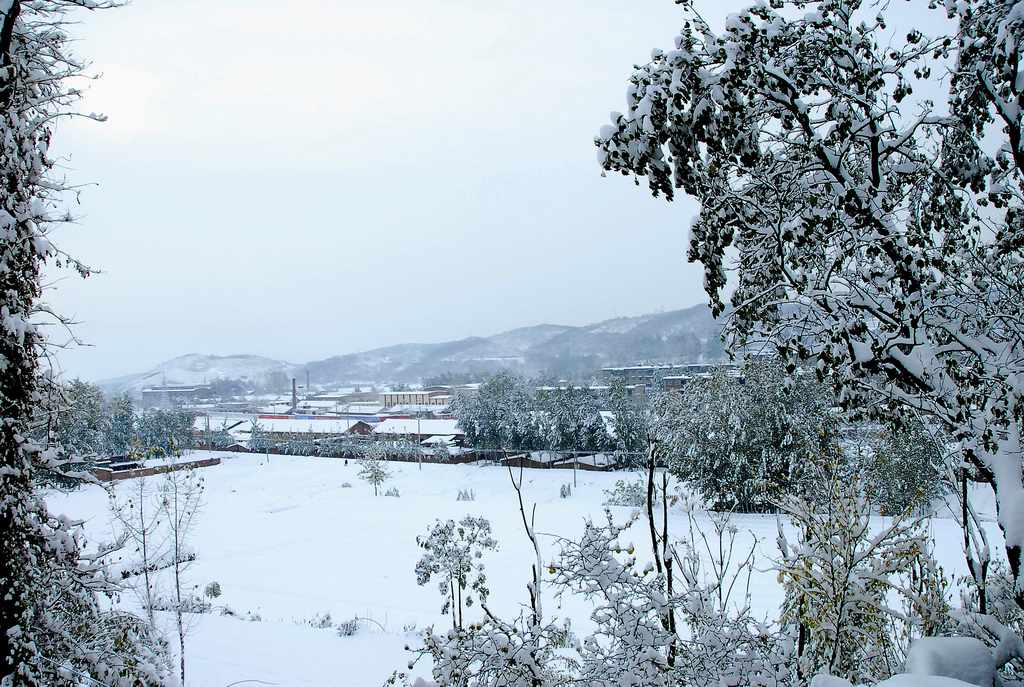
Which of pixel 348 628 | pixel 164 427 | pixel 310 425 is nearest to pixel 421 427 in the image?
pixel 310 425

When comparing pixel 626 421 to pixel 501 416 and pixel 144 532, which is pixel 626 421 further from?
pixel 144 532

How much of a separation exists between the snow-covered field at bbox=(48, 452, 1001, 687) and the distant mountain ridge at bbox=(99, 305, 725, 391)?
9635 mm

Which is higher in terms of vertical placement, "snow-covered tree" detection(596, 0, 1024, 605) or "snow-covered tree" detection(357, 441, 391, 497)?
"snow-covered tree" detection(596, 0, 1024, 605)

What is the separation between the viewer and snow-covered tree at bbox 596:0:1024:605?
10.3ft

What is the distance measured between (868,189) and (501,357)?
2995 inches

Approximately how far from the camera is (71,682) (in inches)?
143

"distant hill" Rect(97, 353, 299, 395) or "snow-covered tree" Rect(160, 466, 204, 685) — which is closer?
"snow-covered tree" Rect(160, 466, 204, 685)

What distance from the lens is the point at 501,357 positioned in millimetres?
79250

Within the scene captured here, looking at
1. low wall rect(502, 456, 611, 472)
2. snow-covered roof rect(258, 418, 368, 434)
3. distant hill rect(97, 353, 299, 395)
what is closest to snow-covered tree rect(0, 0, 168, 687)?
low wall rect(502, 456, 611, 472)

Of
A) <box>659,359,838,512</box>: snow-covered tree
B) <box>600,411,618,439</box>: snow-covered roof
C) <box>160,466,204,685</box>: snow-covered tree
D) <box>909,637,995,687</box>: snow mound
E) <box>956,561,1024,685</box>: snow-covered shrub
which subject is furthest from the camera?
<box>600,411,618,439</box>: snow-covered roof

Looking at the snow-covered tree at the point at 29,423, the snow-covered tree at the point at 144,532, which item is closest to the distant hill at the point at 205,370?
the snow-covered tree at the point at 144,532

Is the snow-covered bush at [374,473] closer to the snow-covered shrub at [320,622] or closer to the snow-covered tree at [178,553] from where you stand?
the snow-covered tree at [178,553]

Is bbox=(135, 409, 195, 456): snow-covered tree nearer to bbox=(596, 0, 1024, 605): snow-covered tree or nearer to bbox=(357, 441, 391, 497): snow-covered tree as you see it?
bbox=(357, 441, 391, 497): snow-covered tree

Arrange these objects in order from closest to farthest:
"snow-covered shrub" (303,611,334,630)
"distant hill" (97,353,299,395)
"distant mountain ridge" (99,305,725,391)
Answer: "snow-covered shrub" (303,611,334,630)
"distant mountain ridge" (99,305,725,391)
"distant hill" (97,353,299,395)
